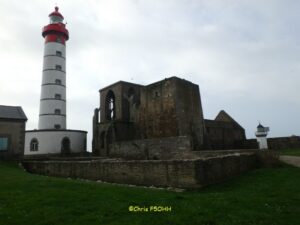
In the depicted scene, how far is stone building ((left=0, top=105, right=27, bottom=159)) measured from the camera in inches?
923

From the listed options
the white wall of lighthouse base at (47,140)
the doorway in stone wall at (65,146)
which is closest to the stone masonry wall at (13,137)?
the white wall of lighthouse base at (47,140)

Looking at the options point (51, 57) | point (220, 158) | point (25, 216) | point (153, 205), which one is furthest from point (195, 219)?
point (51, 57)

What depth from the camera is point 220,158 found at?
11.4 m

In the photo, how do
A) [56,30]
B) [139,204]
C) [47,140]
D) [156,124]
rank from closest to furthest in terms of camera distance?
[139,204], [156,124], [47,140], [56,30]

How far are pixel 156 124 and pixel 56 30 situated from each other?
756 inches

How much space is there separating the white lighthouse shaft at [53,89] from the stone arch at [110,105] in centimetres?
537

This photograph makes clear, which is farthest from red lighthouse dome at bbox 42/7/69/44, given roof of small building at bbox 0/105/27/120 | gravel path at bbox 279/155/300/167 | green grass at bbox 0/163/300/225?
gravel path at bbox 279/155/300/167

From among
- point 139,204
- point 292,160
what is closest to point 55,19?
point 292,160

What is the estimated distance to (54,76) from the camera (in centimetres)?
3278

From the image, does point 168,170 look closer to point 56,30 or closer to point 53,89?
point 53,89

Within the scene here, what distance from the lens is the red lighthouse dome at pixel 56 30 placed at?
34250mm

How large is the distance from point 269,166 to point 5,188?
41.3 feet

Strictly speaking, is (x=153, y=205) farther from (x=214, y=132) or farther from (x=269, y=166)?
(x=214, y=132)

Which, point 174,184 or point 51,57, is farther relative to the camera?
point 51,57
